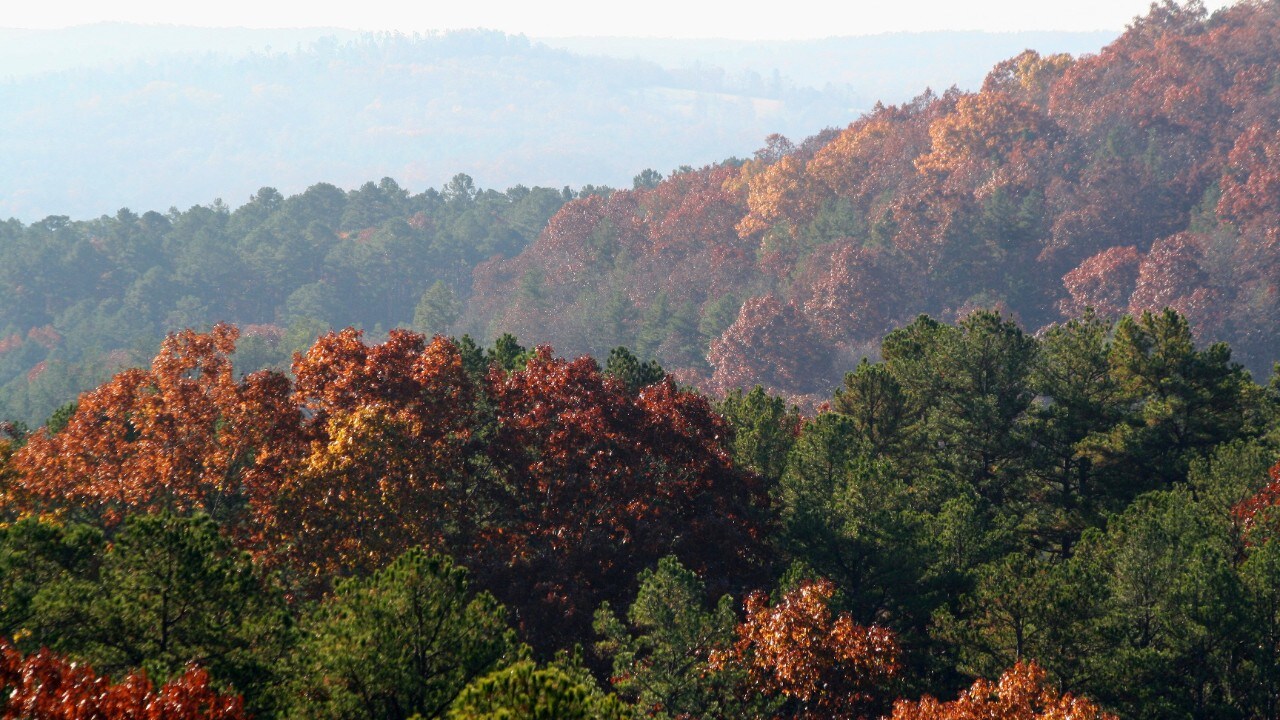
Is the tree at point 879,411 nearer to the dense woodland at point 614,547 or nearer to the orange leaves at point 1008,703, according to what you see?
the dense woodland at point 614,547

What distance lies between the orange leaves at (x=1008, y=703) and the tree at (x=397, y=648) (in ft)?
28.6

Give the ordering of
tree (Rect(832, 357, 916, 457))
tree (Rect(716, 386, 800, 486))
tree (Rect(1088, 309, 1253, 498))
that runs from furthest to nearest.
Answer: tree (Rect(832, 357, 916, 457)), tree (Rect(1088, 309, 1253, 498)), tree (Rect(716, 386, 800, 486))

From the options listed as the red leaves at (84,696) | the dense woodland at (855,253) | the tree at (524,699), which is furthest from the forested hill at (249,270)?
the tree at (524,699)

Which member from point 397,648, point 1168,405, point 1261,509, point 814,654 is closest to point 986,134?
point 1168,405

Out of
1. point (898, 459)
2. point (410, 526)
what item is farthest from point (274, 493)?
point (898, 459)

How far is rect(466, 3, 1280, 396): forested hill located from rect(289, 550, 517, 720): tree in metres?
85.4

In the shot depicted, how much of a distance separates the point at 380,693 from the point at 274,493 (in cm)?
1091

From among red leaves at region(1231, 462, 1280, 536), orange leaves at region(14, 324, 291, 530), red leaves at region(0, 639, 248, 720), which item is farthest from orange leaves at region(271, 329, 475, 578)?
red leaves at region(1231, 462, 1280, 536)

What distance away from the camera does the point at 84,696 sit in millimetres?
11672

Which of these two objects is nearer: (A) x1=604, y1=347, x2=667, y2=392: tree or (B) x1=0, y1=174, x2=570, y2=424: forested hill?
(A) x1=604, y1=347, x2=667, y2=392: tree

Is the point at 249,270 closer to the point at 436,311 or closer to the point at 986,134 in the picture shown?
the point at 436,311

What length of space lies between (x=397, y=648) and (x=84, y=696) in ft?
16.4

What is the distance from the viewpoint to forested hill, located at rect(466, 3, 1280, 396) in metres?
96.9

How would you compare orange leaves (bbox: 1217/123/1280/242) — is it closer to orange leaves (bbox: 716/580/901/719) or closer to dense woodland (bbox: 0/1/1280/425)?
dense woodland (bbox: 0/1/1280/425)
